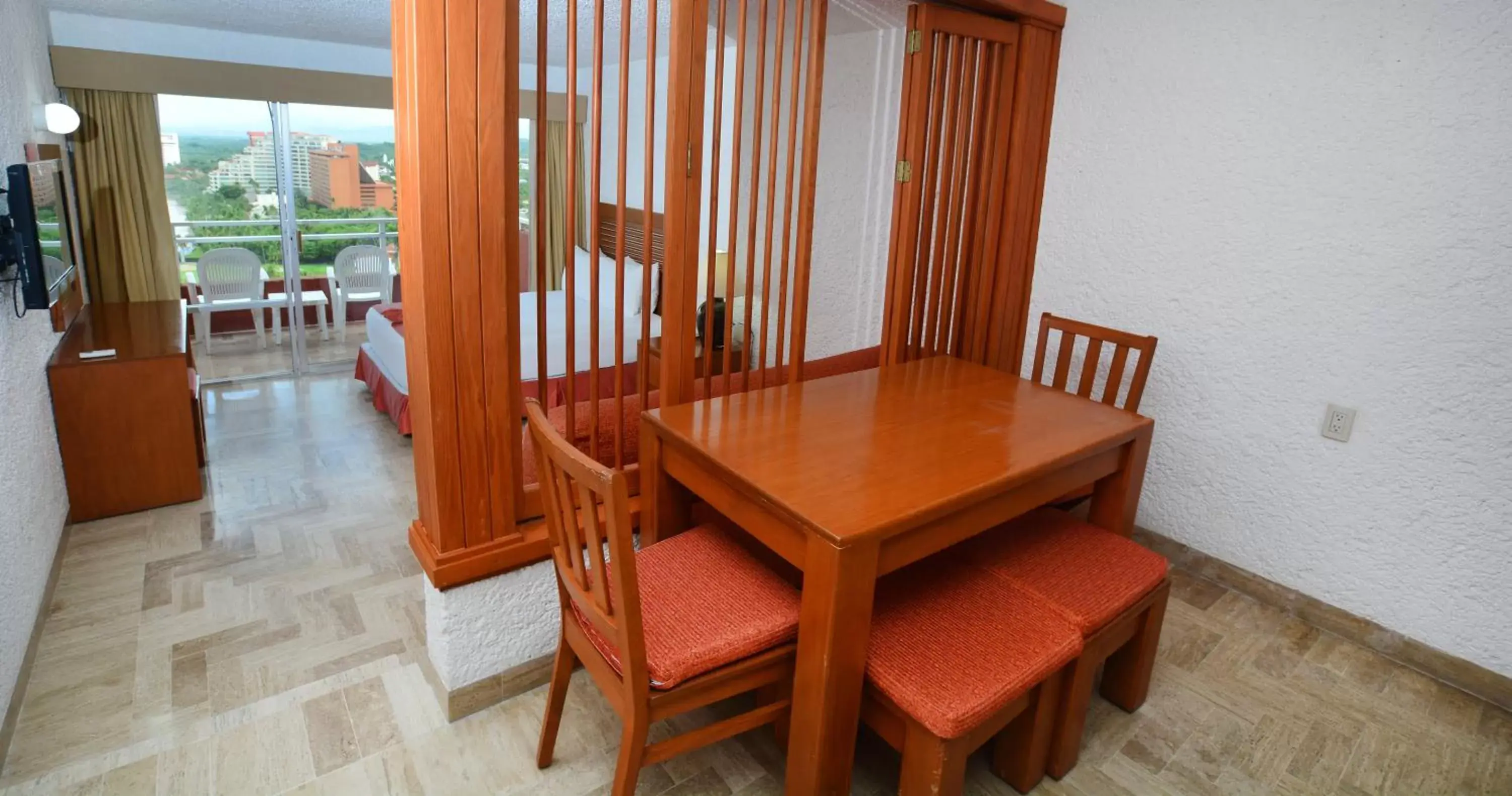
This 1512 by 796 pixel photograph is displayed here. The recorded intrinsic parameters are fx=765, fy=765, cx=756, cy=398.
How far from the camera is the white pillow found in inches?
172

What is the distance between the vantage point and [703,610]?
5.07 ft

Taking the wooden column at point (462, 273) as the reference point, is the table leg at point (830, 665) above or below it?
below

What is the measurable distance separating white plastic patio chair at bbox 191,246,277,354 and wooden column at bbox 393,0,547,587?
14.4 feet

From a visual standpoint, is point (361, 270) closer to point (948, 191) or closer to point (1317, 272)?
point (948, 191)

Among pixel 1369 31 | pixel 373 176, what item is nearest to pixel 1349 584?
pixel 1369 31

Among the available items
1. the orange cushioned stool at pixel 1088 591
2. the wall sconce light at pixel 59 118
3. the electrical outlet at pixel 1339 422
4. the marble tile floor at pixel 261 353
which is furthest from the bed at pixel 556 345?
the electrical outlet at pixel 1339 422

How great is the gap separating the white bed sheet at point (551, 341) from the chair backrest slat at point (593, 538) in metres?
2.09

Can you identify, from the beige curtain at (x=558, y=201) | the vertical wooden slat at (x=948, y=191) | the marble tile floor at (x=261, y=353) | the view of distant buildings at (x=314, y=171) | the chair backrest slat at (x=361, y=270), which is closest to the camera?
the vertical wooden slat at (x=948, y=191)

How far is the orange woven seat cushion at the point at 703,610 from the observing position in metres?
1.43

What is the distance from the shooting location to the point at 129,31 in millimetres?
4613

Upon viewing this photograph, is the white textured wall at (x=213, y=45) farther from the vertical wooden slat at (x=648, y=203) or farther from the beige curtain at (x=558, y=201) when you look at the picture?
the vertical wooden slat at (x=648, y=203)

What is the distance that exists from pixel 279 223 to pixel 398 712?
13.6ft

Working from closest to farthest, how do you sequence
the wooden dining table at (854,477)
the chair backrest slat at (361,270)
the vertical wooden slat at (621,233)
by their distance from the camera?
1. the wooden dining table at (854,477)
2. the vertical wooden slat at (621,233)
3. the chair backrest slat at (361,270)

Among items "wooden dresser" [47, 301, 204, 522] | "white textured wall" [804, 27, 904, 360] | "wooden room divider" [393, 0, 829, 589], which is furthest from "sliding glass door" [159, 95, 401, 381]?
"wooden room divider" [393, 0, 829, 589]
